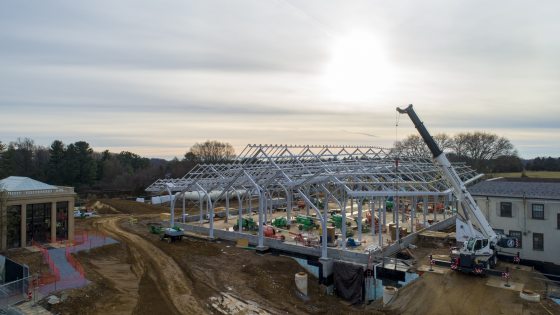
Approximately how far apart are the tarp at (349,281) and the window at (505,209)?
990cm

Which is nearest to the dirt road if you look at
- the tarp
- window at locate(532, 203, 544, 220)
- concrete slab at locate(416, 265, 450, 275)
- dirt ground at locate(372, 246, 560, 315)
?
the tarp

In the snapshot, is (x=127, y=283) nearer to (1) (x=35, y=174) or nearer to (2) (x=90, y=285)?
(2) (x=90, y=285)

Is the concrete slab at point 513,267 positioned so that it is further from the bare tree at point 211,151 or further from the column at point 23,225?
the bare tree at point 211,151

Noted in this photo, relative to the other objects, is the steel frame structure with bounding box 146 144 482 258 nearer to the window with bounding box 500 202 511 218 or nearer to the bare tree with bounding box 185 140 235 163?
the window with bounding box 500 202 511 218

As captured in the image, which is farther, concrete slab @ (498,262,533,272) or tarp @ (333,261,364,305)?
concrete slab @ (498,262,533,272)

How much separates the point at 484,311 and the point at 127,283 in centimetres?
1664

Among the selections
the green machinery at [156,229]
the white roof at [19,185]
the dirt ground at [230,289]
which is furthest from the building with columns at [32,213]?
the green machinery at [156,229]

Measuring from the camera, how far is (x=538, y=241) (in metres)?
22.2

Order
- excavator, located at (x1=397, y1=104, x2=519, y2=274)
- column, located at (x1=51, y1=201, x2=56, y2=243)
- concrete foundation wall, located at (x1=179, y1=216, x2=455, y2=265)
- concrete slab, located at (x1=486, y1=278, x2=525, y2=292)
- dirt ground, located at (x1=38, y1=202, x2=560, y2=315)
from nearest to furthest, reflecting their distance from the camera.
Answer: dirt ground, located at (x1=38, y1=202, x2=560, y2=315) → concrete slab, located at (x1=486, y1=278, x2=525, y2=292) → excavator, located at (x1=397, y1=104, x2=519, y2=274) → concrete foundation wall, located at (x1=179, y1=216, x2=455, y2=265) → column, located at (x1=51, y1=201, x2=56, y2=243)

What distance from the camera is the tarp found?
20922 millimetres

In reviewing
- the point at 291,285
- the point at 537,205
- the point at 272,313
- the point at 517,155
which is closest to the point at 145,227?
the point at 291,285

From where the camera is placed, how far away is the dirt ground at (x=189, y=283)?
665 inches

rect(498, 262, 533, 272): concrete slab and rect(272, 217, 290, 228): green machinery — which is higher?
rect(272, 217, 290, 228): green machinery

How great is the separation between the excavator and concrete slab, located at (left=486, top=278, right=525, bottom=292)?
26.7 inches
